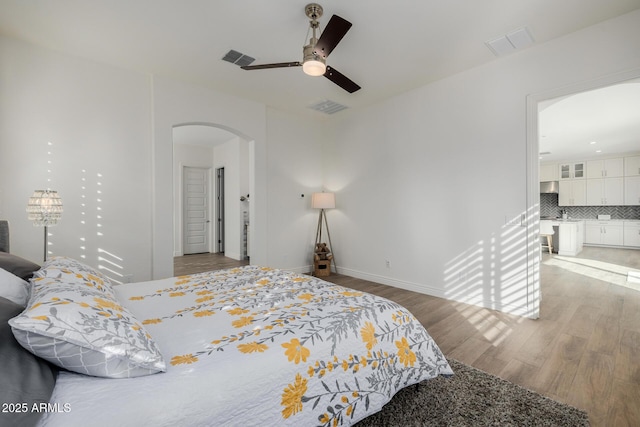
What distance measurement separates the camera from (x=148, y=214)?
148 inches

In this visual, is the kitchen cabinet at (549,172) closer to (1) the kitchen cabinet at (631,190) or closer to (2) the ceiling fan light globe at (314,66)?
(1) the kitchen cabinet at (631,190)

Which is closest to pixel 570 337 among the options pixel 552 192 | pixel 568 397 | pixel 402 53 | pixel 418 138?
pixel 568 397

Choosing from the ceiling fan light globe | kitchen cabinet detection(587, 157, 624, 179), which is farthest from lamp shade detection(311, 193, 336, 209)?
kitchen cabinet detection(587, 157, 624, 179)

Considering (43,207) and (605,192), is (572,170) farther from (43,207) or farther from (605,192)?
(43,207)

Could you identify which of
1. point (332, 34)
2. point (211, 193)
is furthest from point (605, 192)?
point (211, 193)

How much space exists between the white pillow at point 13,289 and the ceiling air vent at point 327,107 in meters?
4.13

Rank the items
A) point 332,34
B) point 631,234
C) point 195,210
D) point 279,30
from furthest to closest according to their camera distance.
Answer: point 631,234, point 195,210, point 279,30, point 332,34

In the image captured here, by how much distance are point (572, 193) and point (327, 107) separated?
28.5ft

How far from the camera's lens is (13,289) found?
1342 millimetres

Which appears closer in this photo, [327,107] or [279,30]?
[279,30]

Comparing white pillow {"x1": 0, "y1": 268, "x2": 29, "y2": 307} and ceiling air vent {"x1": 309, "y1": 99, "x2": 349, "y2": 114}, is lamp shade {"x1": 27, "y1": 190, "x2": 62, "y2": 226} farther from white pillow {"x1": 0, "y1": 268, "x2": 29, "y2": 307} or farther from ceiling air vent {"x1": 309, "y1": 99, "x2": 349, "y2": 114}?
ceiling air vent {"x1": 309, "y1": 99, "x2": 349, "y2": 114}

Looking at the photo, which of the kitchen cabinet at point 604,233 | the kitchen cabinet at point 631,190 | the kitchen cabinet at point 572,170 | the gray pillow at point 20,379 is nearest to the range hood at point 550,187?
the kitchen cabinet at point 572,170

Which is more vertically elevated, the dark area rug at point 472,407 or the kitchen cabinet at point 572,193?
the kitchen cabinet at point 572,193

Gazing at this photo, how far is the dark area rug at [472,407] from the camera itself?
159cm
